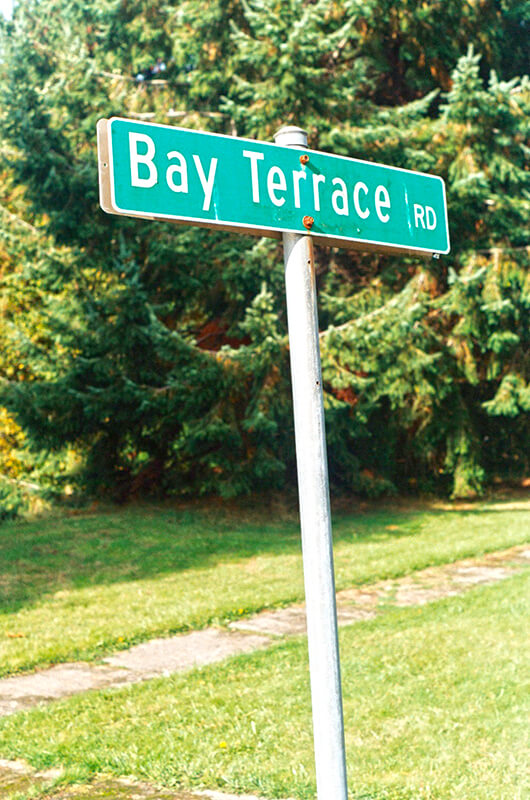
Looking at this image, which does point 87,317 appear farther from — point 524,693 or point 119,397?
point 524,693

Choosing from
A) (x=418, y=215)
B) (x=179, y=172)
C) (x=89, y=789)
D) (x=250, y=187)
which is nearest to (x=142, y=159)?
(x=179, y=172)

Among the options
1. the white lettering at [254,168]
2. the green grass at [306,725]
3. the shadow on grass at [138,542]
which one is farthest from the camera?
the shadow on grass at [138,542]

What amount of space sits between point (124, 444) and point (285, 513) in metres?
3.06

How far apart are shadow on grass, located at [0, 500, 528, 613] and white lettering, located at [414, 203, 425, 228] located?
22.1 feet

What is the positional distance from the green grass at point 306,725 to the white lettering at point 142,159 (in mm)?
2791

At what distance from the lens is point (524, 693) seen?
5.39 meters

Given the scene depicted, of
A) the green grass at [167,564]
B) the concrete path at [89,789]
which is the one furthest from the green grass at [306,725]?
the green grass at [167,564]

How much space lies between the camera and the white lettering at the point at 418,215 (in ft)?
9.84

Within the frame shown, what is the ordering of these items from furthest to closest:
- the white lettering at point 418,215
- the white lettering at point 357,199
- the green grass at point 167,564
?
the green grass at point 167,564
the white lettering at point 418,215
the white lettering at point 357,199

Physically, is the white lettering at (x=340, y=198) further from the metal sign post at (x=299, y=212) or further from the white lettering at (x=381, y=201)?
the white lettering at (x=381, y=201)

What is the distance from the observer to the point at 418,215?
9.86ft

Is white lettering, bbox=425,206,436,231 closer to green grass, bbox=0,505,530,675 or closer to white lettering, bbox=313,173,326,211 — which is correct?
white lettering, bbox=313,173,326,211

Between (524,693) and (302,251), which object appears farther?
(524,693)

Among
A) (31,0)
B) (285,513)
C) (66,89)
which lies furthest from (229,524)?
(31,0)
